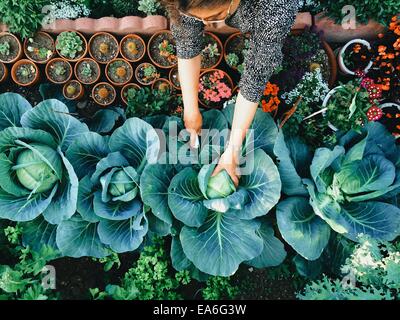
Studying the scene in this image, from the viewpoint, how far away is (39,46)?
2.54 metres

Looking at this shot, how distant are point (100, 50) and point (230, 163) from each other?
1.14 metres

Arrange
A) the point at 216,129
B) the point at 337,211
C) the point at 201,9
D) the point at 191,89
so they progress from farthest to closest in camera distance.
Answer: the point at 216,129 < the point at 337,211 < the point at 191,89 < the point at 201,9

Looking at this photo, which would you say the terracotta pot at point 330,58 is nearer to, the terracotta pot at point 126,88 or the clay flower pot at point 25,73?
the terracotta pot at point 126,88

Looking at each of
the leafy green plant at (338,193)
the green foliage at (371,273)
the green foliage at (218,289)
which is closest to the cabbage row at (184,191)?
the leafy green plant at (338,193)

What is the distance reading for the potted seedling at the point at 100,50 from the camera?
8.31 feet

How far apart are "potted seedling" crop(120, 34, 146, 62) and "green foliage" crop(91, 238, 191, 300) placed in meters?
1.10

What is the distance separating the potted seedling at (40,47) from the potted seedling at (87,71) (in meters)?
0.18

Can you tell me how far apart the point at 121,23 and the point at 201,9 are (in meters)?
1.41

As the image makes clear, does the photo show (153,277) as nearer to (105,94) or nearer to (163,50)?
(105,94)

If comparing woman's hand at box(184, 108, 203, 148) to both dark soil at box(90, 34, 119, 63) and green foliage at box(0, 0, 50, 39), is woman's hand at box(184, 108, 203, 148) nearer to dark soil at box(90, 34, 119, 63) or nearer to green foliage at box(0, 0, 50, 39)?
dark soil at box(90, 34, 119, 63)

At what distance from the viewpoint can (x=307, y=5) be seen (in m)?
2.56

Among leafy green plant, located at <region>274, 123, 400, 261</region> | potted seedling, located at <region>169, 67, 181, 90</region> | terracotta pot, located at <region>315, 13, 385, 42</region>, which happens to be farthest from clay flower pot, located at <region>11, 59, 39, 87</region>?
terracotta pot, located at <region>315, 13, 385, 42</region>

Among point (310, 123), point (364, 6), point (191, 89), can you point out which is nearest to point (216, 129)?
point (191, 89)

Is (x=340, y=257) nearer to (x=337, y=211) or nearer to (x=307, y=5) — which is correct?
(x=337, y=211)
